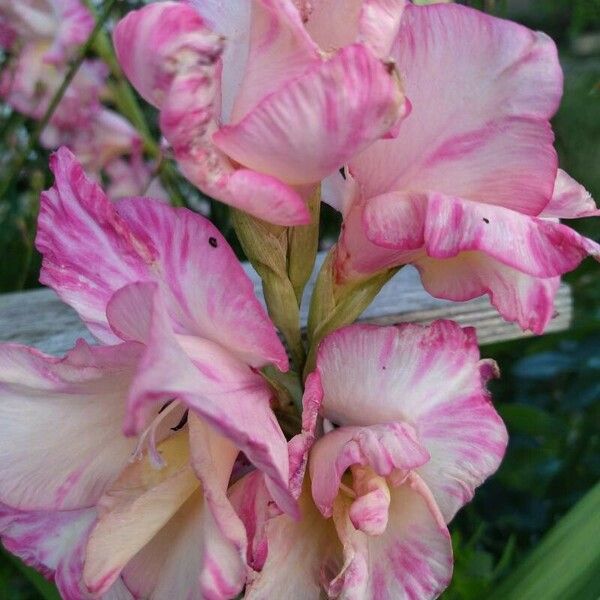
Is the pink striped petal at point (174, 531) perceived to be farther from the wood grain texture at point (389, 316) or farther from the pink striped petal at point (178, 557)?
the wood grain texture at point (389, 316)

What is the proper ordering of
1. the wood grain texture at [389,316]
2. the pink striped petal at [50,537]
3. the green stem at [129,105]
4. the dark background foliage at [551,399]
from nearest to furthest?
the pink striped petal at [50,537], the wood grain texture at [389,316], the dark background foliage at [551,399], the green stem at [129,105]

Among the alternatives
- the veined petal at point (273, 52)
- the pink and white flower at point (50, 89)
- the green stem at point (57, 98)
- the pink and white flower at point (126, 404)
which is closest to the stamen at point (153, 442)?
the pink and white flower at point (126, 404)

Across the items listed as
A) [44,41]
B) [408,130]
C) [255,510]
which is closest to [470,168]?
[408,130]

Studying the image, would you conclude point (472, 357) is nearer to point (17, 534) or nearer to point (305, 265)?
point (305, 265)

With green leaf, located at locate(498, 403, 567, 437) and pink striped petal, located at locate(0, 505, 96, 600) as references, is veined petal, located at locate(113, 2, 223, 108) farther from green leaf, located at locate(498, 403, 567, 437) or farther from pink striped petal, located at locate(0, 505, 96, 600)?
green leaf, located at locate(498, 403, 567, 437)

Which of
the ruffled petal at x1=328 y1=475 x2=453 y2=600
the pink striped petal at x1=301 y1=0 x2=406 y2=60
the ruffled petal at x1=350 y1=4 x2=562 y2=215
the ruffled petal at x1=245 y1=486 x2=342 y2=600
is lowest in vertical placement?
the ruffled petal at x1=245 y1=486 x2=342 y2=600

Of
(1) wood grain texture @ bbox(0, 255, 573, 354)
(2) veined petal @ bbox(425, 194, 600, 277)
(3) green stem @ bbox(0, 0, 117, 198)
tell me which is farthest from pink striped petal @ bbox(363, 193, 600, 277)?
(3) green stem @ bbox(0, 0, 117, 198)

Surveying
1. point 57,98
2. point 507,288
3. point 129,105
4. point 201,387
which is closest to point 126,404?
point 201,387
